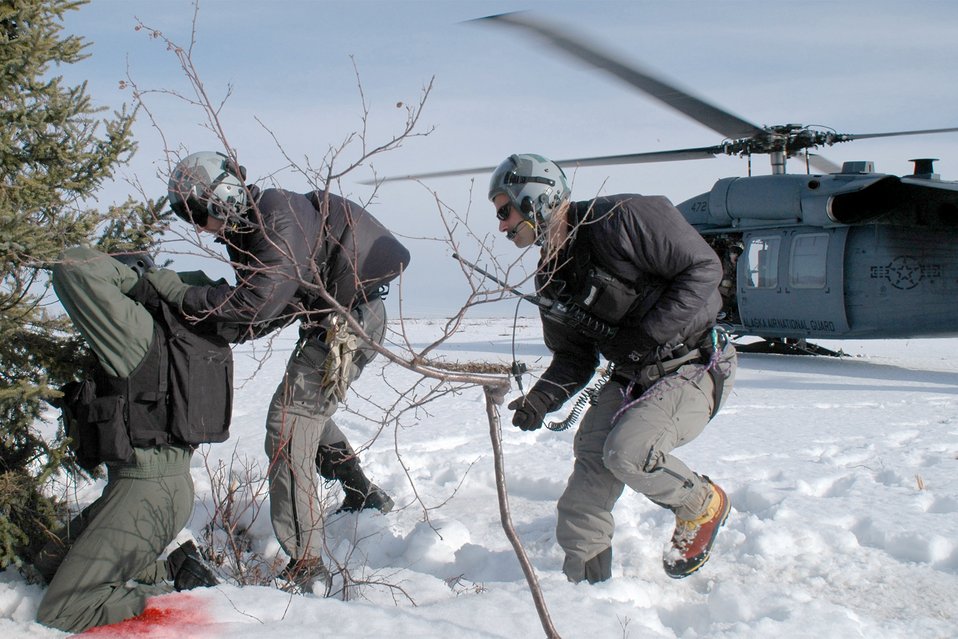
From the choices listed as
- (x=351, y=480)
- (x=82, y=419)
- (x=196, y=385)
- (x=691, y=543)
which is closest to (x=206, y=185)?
(x=196, y=385)

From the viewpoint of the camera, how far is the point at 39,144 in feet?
12.0

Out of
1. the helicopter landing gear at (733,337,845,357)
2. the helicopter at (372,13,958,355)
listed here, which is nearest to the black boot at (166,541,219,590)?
the helicopter at (372,13,958,355)

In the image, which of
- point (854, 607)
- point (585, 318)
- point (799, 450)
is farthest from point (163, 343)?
point (799, 450)

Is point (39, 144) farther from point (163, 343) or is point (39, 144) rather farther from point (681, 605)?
point (681, 605)

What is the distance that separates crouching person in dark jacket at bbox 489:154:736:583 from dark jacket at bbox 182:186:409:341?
0.73 meters

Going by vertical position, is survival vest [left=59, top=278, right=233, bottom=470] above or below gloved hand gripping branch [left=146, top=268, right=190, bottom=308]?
below

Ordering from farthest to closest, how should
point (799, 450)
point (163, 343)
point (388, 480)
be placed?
point (799, 450) < point (388, 480) < point (163, 343)

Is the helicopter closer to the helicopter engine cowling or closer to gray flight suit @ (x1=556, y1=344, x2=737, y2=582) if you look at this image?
the helicopter engine cowling

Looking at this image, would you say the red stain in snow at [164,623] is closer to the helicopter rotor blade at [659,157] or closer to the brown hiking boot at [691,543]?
the brown hiking boot at [691,543]

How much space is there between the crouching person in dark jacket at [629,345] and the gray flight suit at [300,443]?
3.14ft

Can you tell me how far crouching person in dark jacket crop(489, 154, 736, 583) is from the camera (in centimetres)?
362

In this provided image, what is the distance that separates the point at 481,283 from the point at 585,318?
1302 millimetres

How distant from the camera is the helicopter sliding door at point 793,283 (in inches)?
445

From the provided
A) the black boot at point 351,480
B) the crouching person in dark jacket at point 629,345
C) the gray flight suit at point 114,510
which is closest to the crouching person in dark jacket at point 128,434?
the gray flight suit at point 114,510
